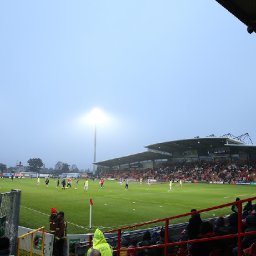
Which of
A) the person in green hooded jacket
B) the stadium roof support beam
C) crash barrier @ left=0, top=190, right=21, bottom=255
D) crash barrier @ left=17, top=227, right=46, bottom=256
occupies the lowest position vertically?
crash barrier @ left=17, top=227, right=46, bottom=256

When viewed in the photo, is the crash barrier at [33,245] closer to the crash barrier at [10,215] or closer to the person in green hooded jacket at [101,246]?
the crash barrier at [10,215]

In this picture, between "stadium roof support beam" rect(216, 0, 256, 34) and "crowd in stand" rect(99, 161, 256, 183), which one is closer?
"stadium roof support beam" rect(216, 0, 256, 34)

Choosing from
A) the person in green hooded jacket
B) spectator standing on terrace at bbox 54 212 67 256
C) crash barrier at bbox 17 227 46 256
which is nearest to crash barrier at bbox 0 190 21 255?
the person in green hooded jacket

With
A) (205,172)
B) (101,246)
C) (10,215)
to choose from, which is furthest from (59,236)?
A: (205,172)

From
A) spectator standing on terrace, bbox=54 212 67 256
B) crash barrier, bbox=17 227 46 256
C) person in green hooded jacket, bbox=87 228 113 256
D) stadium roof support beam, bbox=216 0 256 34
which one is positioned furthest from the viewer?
crash barrier, bbox=17 227 46 256

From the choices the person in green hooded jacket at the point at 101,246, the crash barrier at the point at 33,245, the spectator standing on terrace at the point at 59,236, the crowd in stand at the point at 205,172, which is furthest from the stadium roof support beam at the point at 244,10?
the crowd in stand at the point at 205,172

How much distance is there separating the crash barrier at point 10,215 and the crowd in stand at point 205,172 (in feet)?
178

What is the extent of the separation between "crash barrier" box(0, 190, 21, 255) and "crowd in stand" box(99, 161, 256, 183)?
54.1 metres

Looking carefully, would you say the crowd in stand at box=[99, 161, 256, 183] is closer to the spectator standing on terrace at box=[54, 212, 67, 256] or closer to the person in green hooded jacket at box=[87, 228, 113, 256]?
the spectator standing on terrace at box=[54, 212, 67, 256]

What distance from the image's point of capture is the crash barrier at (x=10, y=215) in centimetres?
873

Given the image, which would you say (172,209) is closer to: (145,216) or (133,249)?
(145,216)

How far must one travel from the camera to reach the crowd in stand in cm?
6216

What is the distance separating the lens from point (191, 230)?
861cm

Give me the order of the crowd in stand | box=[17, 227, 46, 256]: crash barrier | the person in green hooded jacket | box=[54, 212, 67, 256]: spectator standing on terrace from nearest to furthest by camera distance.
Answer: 1. the person in green hooded jacket
2. box=[54, 212, 67, 256]: spectator standing on terrace
3. box=[17, 227, 46, 256]: crash barrier
4. the crowd in stand
